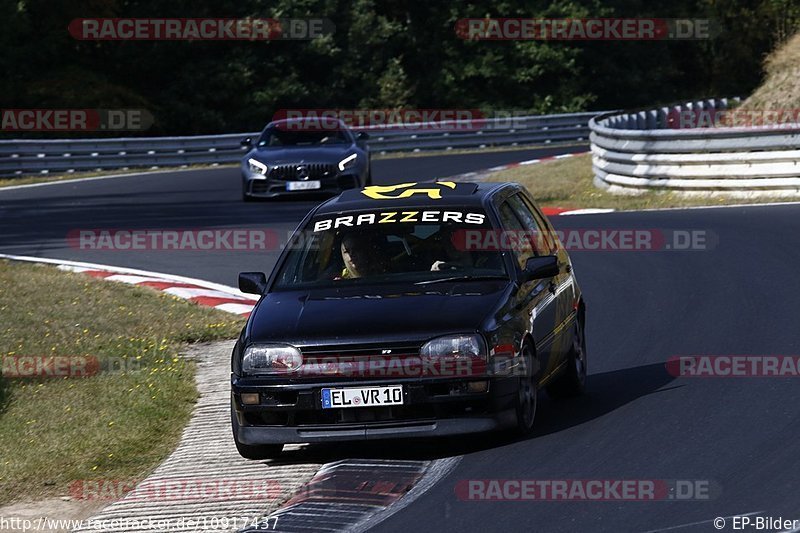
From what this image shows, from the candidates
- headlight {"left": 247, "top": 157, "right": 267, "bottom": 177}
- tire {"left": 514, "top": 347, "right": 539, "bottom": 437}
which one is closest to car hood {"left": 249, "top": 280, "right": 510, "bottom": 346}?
tire {"left": 514, "top": 347, "right": 539, "bottom": 437}

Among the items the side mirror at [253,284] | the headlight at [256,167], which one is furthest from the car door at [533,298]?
the headlight at [256,167]

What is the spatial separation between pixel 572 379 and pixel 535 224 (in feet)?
3.47

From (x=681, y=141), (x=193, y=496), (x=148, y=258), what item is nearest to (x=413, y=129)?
(x=681, y=141)

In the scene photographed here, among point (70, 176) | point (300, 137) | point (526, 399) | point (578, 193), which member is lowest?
point (70, 176)

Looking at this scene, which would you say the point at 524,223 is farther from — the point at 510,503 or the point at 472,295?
the point at 510,503

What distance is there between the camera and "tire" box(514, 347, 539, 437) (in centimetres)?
820

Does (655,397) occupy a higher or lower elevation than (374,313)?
lower

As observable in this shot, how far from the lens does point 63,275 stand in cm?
1686

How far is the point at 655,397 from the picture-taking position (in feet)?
30.7

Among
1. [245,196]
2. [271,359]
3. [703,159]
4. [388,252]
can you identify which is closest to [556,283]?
[388,252]

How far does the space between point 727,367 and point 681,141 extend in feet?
39.9

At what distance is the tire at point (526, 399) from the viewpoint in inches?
323

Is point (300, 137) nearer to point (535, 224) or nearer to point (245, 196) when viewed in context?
point (245, 196)

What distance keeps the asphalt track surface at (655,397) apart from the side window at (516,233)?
98 cm
